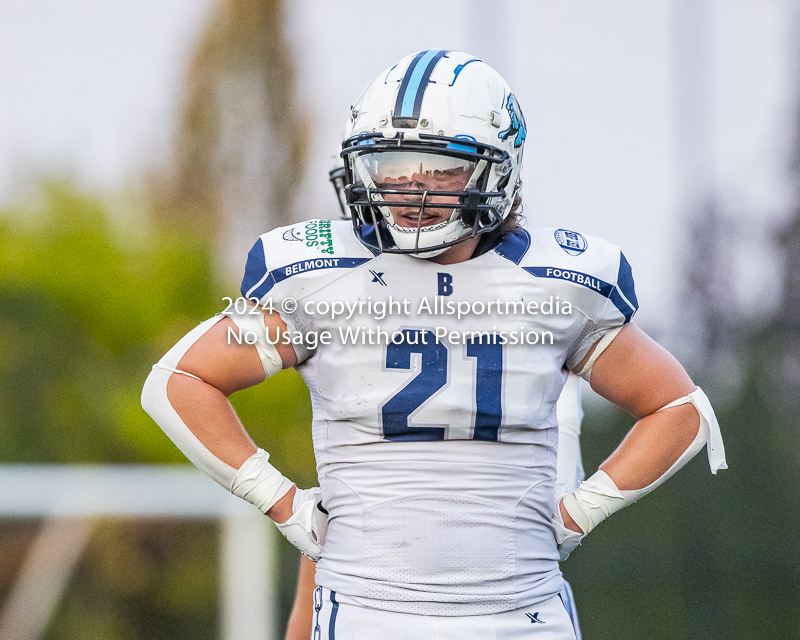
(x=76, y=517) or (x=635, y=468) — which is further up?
(x=635, y=468)

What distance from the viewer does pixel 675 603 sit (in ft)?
18.7

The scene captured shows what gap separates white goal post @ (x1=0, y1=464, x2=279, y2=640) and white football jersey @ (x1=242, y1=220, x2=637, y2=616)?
255 cm

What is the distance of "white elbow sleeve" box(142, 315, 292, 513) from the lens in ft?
6.35

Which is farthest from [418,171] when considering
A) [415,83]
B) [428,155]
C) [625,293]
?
[625,293]

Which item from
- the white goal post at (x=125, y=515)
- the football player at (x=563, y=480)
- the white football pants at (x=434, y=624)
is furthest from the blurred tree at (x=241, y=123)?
the white football pants at (x=434, y=624)

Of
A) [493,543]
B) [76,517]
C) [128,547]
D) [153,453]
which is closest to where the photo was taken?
[493,543]

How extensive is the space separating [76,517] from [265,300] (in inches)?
125

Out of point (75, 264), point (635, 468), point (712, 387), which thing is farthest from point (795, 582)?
point (75, 264)

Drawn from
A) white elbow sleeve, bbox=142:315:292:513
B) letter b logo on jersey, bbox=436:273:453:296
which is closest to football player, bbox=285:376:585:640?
white elbow sleeve, bbox=142:315:292:513

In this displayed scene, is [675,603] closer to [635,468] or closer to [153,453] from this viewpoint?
[153,453]

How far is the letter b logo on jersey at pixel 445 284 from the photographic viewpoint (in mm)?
1887

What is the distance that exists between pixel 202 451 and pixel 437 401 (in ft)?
1.57

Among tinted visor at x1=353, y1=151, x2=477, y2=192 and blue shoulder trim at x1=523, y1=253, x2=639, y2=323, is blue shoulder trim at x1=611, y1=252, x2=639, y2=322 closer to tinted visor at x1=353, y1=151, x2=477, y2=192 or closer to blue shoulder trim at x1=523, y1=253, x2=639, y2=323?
blue shoulder trim at x1=523, y1=253, x2=639, y2=323

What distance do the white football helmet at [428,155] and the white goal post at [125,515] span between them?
2.67 metres
